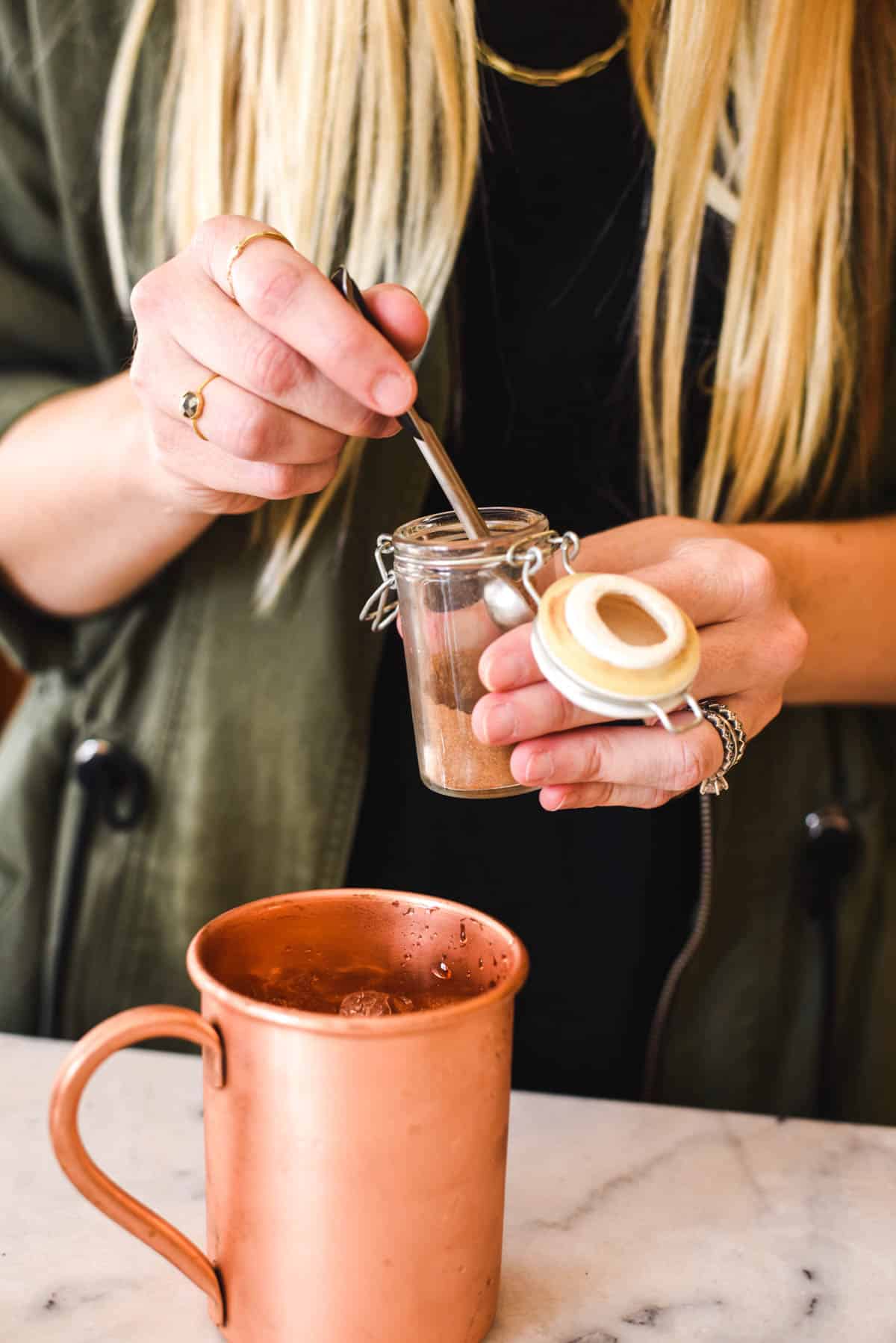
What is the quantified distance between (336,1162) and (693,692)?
0.30 meters

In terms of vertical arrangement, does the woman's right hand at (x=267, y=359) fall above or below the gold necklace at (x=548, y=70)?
below

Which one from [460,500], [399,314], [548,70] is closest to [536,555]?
[460,500]

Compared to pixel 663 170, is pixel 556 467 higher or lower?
lower

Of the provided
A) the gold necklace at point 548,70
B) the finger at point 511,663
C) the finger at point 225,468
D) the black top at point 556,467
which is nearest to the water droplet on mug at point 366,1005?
the finger at point 511,663

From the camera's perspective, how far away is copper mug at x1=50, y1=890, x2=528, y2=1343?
0.50 m

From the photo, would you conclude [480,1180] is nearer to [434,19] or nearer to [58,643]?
[58,643]

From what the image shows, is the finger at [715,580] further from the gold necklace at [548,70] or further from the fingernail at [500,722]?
the gold necklace at [548,70]

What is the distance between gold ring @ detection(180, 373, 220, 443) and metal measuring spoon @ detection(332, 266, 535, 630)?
0.09 m

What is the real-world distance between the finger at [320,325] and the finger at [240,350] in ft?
0.04

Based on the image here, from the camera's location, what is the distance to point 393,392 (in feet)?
1.96

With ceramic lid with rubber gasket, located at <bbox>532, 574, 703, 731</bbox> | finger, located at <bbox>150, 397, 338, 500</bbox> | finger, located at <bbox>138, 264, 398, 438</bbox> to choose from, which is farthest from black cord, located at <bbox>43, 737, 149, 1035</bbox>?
ceramic lid with rubber gasket, located at <bbox>532, 574, 703, 731</bbox>

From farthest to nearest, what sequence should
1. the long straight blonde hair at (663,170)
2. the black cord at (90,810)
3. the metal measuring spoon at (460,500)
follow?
1. the black cord at (90,810)
2. the long straight blonde hair at (663,170)
3. the metal measuring spoon at (460,500)

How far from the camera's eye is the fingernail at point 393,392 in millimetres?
597

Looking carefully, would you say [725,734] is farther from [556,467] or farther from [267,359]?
[556,467]
